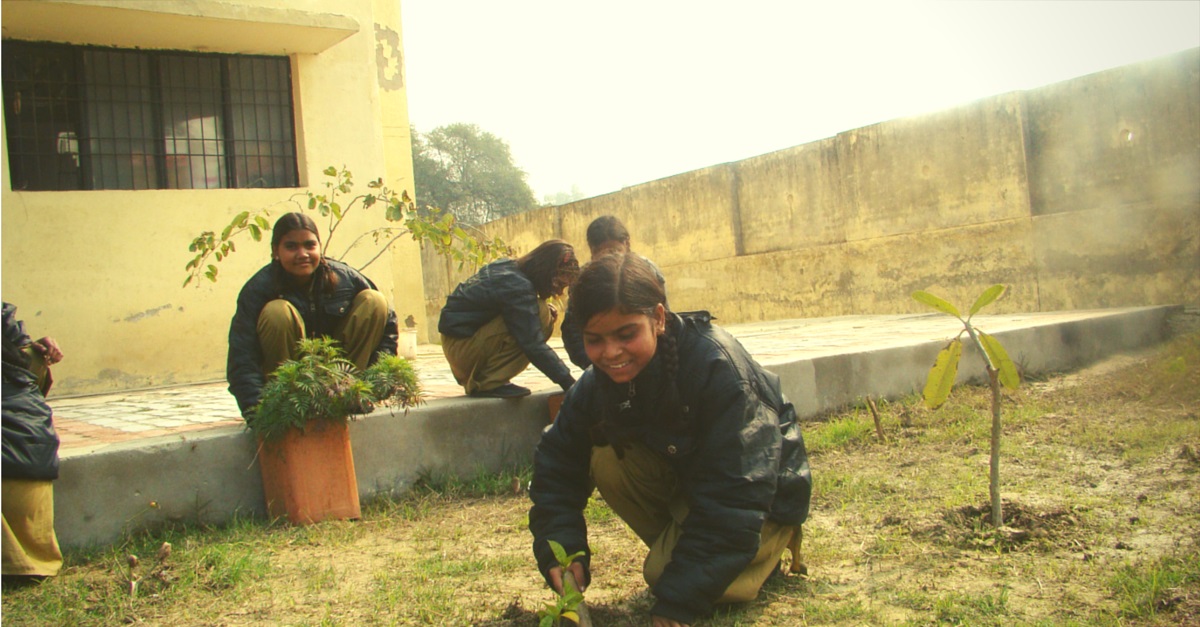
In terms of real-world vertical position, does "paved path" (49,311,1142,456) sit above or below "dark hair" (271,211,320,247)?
below

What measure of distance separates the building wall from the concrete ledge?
476cm

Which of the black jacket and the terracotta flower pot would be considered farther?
the terracotta flower pot

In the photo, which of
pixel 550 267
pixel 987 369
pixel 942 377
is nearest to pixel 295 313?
pixel 550 267

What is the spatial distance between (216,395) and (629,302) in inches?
187

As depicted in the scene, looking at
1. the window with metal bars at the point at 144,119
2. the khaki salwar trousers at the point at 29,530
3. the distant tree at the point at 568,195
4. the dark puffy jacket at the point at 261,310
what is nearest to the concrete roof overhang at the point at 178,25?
the window with metal bars at the point at 144,119

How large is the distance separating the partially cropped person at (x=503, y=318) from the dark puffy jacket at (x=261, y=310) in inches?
12.4

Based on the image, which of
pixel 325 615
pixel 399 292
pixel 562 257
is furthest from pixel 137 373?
pixel 325 615

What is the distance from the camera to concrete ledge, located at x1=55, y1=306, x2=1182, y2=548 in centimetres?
322

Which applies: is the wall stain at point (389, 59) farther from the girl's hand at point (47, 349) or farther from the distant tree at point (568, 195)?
the distant tree at point (568, 195)

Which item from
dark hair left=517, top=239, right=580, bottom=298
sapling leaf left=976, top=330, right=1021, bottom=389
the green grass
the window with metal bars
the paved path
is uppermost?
the window with metal bars

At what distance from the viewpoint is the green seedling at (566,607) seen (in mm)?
2082

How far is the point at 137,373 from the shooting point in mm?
7758

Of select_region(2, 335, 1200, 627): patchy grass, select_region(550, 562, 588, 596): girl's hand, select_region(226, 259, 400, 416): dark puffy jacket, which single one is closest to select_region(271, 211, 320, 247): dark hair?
select_region(226, 259, 400, 416): dark puffy jacket

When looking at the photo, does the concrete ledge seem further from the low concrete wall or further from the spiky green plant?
the spiky green plant
